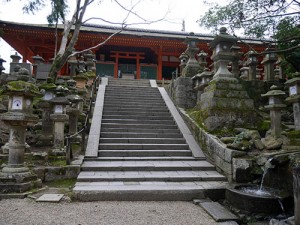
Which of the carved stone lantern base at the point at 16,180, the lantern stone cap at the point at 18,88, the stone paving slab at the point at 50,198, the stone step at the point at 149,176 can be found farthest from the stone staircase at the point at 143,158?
the lantern stone cap at the point at 18,88

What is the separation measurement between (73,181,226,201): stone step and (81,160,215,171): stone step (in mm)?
854

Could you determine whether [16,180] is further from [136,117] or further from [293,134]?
[293,134]

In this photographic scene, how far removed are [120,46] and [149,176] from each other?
16052mm

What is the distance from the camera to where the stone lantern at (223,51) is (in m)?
7.18

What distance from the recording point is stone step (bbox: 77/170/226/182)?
5324 millimetres

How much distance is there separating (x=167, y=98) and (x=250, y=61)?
13.1 feet

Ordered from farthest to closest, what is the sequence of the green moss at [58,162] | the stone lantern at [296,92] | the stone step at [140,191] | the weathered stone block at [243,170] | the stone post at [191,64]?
1. the stone post at [191,64]
2. the stone lantern at [296,92]
3. the green moss at [58,162]
4. the weathered stone block at [243,170]
5. the stone step at [140,191]

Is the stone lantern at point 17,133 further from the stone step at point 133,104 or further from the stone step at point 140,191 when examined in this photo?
the stone step at point 133,104

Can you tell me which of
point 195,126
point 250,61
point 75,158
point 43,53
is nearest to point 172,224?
point 75,158

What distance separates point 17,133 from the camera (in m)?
5.00

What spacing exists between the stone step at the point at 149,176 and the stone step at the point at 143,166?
15cm

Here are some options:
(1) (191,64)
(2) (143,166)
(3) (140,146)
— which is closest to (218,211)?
(2) (143,166)

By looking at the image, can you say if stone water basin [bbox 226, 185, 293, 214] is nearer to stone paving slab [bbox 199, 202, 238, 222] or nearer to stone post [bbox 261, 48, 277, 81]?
stone paving slab [bbox 199, 202, 238, 222]

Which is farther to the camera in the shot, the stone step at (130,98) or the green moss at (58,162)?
the stone step at (130,98)
